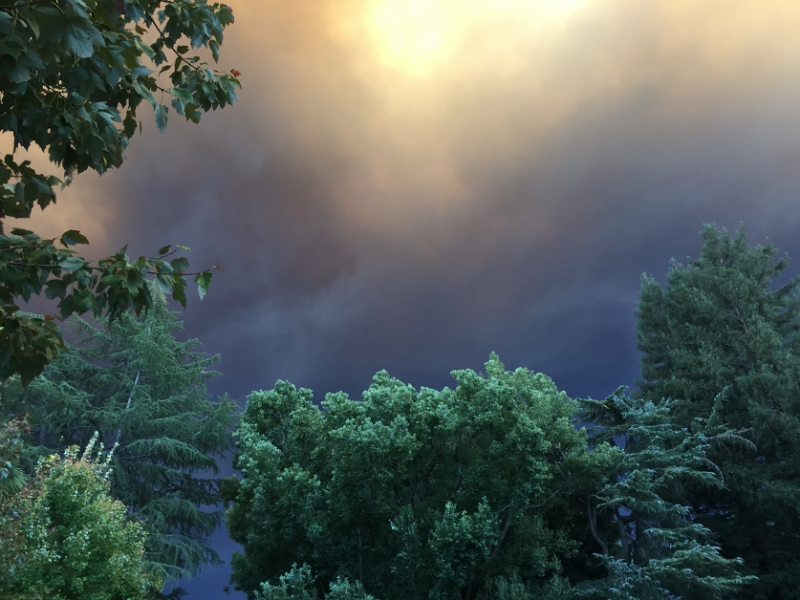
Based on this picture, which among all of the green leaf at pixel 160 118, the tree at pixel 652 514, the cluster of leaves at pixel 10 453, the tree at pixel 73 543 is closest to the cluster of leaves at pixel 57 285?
the green leaf at pixel 160 118

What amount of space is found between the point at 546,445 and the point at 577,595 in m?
5.25

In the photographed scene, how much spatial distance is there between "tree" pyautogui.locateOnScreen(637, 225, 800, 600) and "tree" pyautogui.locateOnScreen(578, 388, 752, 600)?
1153 millimetres

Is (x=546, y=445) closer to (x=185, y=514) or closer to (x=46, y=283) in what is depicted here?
(x=46, y=283)

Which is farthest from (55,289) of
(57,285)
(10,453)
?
(10,453)

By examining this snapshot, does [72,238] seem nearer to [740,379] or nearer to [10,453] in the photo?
[10,453]

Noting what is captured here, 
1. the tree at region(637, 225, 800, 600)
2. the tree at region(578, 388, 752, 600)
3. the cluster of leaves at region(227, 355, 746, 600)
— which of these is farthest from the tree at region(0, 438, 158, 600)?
the tree at region(637, 225, 800, 600)

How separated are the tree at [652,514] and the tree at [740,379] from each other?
45.4 inches

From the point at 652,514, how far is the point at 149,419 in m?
26.1

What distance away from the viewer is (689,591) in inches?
830

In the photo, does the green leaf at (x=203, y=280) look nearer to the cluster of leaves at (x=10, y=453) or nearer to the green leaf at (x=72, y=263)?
the green leaf at (x=72, y=263)

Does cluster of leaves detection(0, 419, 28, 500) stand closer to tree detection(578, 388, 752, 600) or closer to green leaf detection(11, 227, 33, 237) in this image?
green leaf detection(11, 227, 33, 237)

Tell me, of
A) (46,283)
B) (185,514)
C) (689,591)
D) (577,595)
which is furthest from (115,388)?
(46,283)

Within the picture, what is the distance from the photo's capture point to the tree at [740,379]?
24.6 metres

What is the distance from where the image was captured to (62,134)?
472cm
